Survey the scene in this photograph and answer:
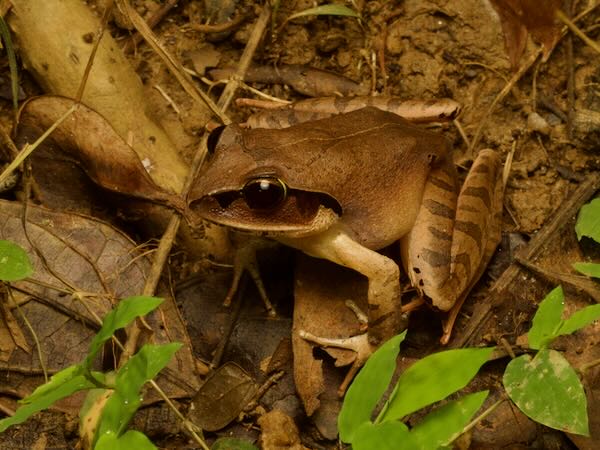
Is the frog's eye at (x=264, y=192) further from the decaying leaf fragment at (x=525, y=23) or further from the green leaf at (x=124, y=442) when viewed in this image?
the decaying leaf fragment at (x=525, y=23)

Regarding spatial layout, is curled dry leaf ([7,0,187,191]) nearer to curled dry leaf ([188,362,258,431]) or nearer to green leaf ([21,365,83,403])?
curled dry leaf ([188,362,258,431])

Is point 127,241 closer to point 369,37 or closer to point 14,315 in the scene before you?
point 14,315

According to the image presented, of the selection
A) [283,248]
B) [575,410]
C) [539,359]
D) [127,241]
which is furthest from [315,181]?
[575,410]

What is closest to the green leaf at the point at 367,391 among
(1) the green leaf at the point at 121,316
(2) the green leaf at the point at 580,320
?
(2) the green leaf at the point at 580,320

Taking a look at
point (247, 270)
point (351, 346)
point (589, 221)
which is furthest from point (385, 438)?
Result: point (589, 221)

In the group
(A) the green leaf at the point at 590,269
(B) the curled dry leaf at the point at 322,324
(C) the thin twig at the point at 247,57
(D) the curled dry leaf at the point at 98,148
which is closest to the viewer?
(A) the green leaf at the point at 590,269

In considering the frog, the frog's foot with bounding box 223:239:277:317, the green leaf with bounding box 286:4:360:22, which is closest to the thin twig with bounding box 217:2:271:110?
the green leaf with bounding box 286:4:360:22
